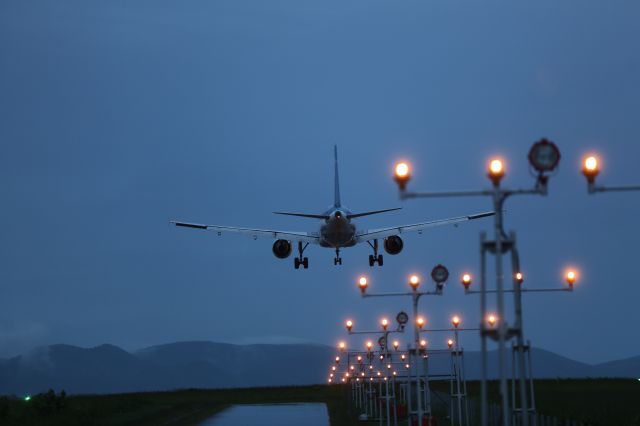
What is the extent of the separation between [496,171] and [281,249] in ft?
182

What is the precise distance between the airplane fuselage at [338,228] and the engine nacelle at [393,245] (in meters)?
4.00

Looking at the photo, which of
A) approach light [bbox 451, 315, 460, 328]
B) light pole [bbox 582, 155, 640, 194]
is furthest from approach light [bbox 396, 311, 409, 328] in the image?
light pole [bbox 582, 155, 640, 194]

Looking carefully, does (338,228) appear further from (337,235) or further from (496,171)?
(496,171)

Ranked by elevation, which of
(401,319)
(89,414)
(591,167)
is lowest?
(89,414)

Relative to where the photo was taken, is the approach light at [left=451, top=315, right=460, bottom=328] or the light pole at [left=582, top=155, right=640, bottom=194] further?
the approach light at [left=451, top=315, right=460, bottom=328]

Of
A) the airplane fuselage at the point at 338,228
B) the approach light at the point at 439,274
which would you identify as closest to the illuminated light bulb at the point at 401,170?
the approach light at the point at 439,274

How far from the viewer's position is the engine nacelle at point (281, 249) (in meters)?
80.2

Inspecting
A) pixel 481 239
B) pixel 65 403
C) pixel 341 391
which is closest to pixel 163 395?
pixel 341 391

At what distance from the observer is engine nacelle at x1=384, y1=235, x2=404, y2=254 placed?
8069 cm

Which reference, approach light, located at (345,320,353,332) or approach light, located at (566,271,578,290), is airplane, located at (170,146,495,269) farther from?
approach light, located at (566,271,578,290)

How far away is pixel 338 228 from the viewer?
76000mm

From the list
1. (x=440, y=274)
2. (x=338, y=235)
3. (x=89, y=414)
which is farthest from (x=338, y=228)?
(x=440, y=274)

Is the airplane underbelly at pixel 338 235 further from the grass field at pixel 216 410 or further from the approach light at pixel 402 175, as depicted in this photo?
the approach light at pixel 402 175

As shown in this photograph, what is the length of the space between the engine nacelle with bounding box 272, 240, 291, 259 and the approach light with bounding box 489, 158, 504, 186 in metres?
55.2
